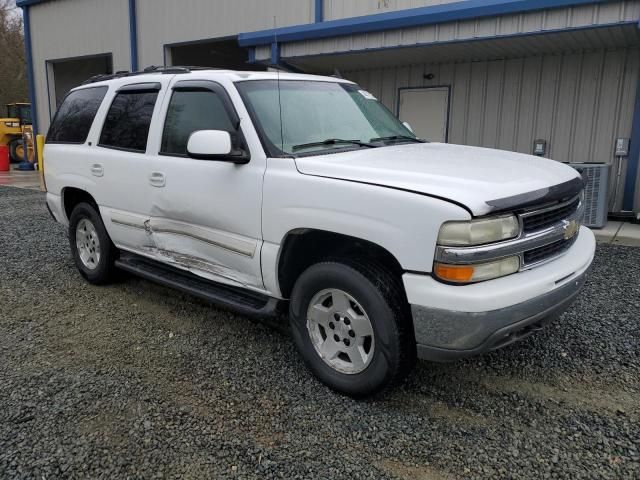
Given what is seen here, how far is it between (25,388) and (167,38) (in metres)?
12.9

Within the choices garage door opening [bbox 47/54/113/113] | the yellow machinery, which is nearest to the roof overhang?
garage door opening [bbox 47/54/113/113]

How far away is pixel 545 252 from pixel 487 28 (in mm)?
5515

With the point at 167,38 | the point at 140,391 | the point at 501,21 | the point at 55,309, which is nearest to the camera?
the point at 140,391

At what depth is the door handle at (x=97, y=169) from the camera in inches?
195

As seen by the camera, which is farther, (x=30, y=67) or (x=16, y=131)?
(x=16, y=131)

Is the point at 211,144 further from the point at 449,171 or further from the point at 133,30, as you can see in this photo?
the point at 133,30

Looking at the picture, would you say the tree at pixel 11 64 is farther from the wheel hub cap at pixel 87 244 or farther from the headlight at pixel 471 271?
the headlight at pixel 471 271

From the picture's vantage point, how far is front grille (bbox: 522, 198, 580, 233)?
9.73 feet

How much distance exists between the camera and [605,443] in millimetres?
2832

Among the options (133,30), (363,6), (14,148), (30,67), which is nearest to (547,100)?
(363,6)

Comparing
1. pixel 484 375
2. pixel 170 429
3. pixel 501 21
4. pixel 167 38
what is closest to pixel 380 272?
pixel 484 375

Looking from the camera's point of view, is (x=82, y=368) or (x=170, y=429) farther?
(x=82, y=368)

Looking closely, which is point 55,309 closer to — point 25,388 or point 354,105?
point 25,388

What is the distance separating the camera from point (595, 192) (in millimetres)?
8047
